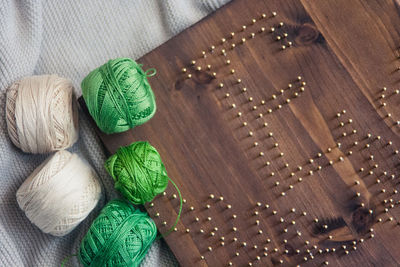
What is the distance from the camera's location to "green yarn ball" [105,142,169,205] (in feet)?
1.93

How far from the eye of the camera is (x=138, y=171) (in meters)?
0.59

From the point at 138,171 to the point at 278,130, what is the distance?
0.74 feet

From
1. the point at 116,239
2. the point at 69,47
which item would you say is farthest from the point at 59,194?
the point at 69,47

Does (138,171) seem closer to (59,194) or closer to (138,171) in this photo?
(138,171)

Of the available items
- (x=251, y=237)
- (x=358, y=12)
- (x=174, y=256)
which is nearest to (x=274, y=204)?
(x=251, y=237)

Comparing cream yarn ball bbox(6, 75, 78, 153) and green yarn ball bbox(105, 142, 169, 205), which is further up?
cream yarn ball bbox(6, 75, 78, 153)

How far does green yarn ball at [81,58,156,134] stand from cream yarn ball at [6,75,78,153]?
4 cm

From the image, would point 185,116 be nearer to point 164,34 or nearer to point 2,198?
point 164,34

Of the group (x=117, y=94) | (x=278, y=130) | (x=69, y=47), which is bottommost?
(x=278, y=130)

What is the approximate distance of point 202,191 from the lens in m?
0.66

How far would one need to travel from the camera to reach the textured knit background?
0.66 metres

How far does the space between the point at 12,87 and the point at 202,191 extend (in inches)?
12.6

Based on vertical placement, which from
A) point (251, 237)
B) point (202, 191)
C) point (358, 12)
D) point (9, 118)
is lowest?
point (251, 237)

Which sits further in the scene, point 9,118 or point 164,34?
point 164,34
